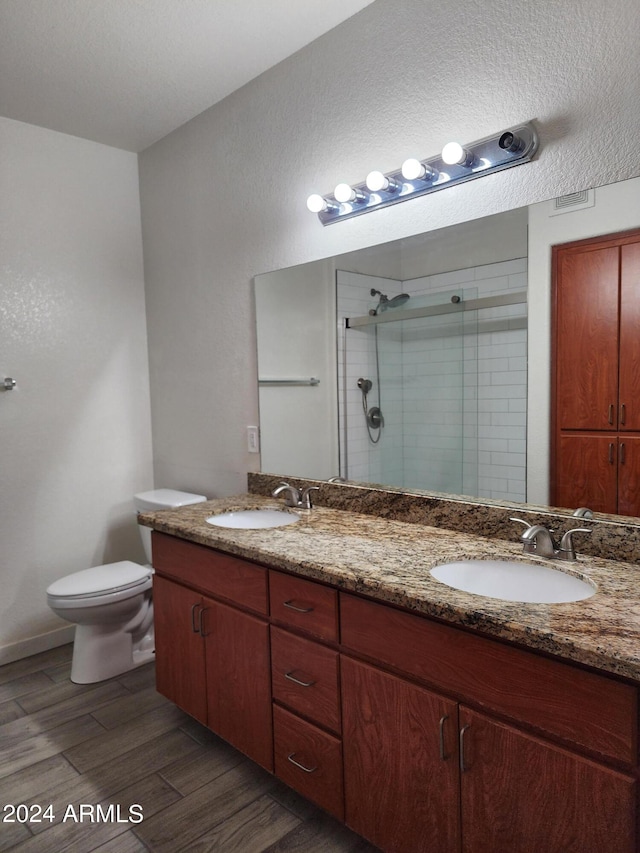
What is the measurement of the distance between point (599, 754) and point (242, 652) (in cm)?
109

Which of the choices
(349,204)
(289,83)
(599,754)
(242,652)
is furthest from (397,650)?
(289,83)

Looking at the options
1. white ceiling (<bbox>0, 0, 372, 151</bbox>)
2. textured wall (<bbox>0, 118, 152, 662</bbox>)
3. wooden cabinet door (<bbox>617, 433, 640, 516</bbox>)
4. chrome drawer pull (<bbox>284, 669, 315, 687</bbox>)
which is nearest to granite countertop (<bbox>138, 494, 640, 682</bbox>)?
wooden cabinet door (<bbox>617, 433, 640, 516</bbox>)

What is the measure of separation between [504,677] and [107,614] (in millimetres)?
1888

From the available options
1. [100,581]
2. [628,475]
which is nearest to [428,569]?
[628,475]

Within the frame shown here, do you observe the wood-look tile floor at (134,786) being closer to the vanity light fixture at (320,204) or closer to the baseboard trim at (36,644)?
the baseboard trim at (36,644)

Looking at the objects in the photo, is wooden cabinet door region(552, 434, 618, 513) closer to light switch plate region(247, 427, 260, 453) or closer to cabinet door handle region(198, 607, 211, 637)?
cabinet door handle region(198, 607, 211, 637)

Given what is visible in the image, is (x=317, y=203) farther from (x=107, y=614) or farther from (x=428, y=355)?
(x=107, y=614)

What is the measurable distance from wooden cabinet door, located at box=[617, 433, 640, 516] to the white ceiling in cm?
167

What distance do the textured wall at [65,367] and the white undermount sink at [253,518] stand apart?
47.2 inches

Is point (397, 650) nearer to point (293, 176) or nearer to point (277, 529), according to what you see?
point (277, 529)

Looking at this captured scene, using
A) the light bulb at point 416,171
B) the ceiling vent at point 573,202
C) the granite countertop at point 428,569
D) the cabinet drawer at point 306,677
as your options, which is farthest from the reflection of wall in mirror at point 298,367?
the ceiling vent at point 573,202

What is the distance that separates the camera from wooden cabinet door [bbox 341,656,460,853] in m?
1.26

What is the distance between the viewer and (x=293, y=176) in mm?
2320

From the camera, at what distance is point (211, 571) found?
6.26 ft
